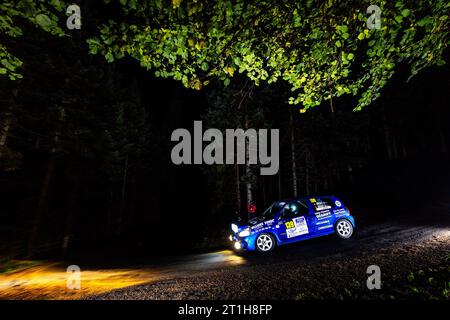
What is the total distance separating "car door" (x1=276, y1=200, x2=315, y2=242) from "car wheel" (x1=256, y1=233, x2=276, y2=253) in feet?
1.29

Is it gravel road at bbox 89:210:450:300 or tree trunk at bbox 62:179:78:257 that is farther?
tree trunk at bbox 62:179:78:257

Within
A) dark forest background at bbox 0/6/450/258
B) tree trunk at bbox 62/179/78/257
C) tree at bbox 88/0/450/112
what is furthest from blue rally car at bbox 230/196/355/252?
tree trunk at bbox 62/179/78/257

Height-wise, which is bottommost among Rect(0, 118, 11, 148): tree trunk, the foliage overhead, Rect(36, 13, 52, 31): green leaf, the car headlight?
the car headlight

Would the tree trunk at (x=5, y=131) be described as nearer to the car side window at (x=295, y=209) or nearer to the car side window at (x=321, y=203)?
the car side window at (x=295, y=209)

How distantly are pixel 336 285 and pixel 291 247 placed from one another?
4705mm

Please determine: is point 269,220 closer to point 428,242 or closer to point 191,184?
point 428,242

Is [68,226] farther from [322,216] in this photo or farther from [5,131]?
[322,216]

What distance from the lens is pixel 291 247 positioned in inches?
404

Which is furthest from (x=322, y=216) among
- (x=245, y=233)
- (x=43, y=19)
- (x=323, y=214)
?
(x=43, y=19)

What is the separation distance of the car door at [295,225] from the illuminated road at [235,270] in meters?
→ 0.47

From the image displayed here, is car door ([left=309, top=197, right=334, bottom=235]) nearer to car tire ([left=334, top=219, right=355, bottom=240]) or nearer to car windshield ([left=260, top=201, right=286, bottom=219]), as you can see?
car tire ([left=334, top=219, right=355, bottom=240])

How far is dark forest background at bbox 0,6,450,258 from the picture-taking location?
1503 cm

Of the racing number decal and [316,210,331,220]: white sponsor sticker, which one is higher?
[316,210,331,220]: white sponsor sticker
